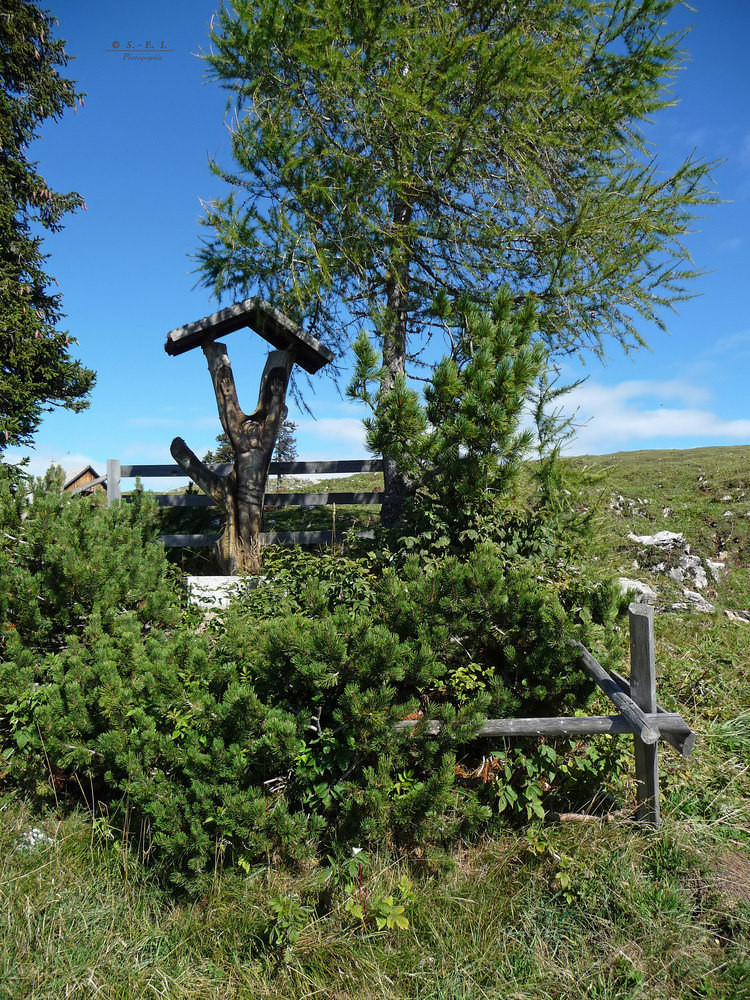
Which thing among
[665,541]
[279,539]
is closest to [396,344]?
[279,539]

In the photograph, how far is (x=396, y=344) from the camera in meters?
8.93

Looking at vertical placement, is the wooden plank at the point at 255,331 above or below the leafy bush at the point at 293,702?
above

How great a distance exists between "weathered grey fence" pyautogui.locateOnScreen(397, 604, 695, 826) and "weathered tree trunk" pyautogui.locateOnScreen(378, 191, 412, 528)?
508 cm

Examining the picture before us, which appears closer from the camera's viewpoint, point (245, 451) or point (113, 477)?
point (245, 451)

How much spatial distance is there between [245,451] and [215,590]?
8.28 feet

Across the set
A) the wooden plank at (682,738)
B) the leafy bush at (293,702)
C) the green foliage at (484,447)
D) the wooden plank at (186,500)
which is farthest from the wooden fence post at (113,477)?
the wooden plank at (682,738)

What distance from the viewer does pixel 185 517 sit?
11.1 m

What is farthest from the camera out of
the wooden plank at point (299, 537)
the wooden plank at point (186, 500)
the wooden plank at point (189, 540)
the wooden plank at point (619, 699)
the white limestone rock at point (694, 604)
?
the wooden plank at point (186, 500)

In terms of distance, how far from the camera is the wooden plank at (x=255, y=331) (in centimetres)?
775

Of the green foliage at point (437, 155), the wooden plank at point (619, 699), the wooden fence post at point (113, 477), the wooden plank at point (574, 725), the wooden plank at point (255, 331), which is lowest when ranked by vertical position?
the wooden plank at point (574, 725)

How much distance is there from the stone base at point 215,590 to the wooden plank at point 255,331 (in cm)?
342

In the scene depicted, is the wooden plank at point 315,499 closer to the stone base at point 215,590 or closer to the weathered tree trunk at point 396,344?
the weathered tree trunk at point 396,344

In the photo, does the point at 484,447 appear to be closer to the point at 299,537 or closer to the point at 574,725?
the point at 574,725

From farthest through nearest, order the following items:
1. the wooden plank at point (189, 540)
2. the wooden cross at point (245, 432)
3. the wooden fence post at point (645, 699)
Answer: the wooden plank at point (189, 540)
the wooden cross at point (245, 432)
the wooden fence post at point (645, 699)
